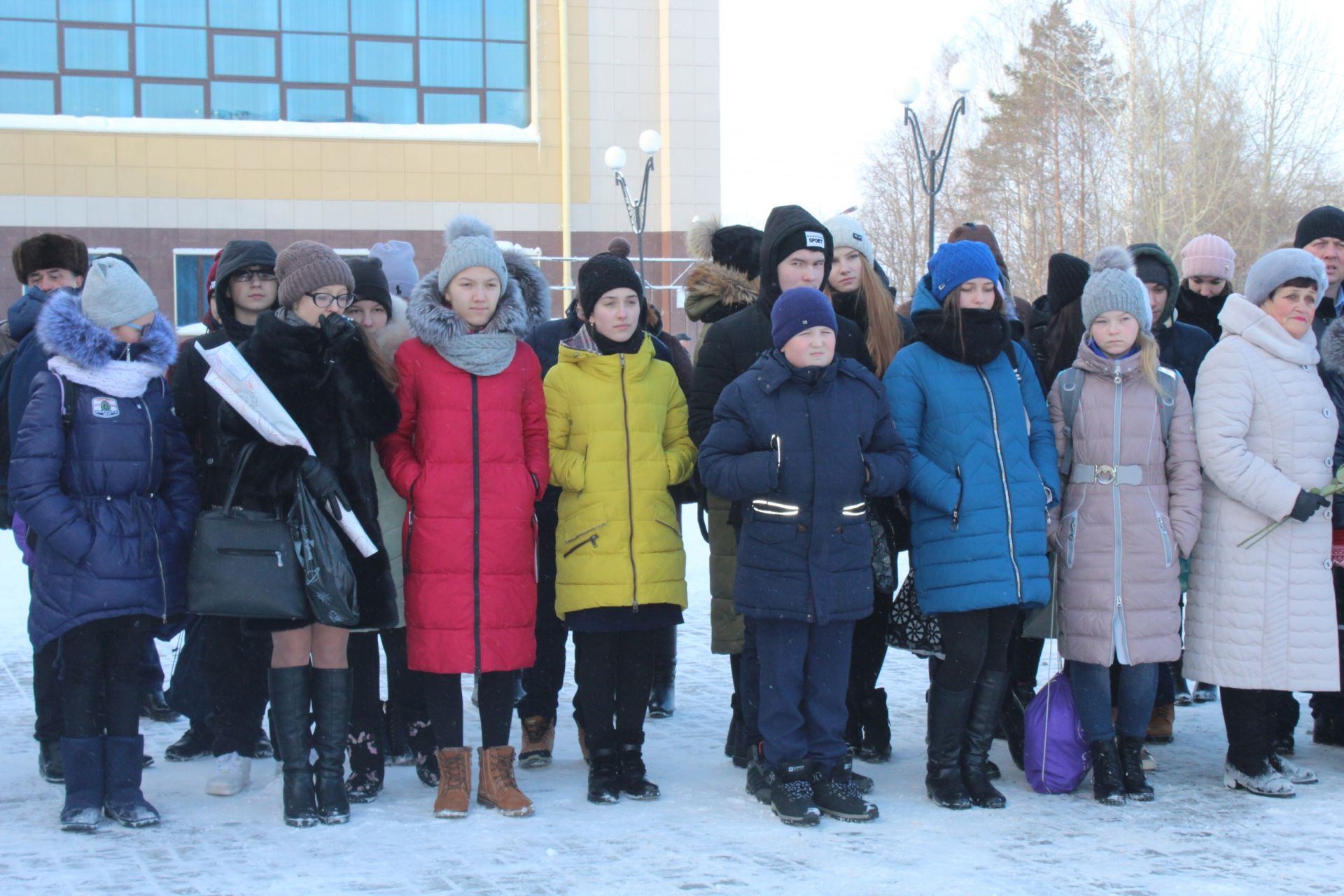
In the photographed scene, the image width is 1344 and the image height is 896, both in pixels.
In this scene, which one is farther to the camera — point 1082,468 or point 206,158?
point 206,158

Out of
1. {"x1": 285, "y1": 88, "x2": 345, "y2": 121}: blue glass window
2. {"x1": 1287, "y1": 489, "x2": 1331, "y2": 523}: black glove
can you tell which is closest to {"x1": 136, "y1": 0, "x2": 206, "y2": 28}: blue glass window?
{"x1": 285, "y1": 88, "x2": 345, "y2": 121}: blue glass window

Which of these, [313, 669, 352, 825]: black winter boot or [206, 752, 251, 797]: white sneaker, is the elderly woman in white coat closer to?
[313, 669, 352, 825]: black winter boot

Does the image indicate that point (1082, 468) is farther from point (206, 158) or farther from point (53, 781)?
point (206, 158)

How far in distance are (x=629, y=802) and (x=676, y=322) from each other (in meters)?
18.8

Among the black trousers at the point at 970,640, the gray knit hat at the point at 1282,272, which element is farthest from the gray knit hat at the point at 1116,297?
the black trousers at the point at 970,640

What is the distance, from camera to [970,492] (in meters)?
4.52

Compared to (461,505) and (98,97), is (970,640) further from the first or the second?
(98,97)

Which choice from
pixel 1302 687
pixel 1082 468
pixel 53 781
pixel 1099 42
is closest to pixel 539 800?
pixel 53 781

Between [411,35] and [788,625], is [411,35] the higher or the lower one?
the higher one

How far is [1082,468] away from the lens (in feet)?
15.6

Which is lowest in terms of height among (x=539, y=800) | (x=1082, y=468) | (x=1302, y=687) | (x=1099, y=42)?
(x=539, y=800)

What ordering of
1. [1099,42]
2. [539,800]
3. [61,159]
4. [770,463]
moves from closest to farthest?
[770,463]
[539,800]
[61,159]
[1099,42]

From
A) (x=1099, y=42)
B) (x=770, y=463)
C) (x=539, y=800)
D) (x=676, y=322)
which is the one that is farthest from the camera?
(x=1099, y=42)

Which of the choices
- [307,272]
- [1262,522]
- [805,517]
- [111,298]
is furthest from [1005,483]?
[111,298]
